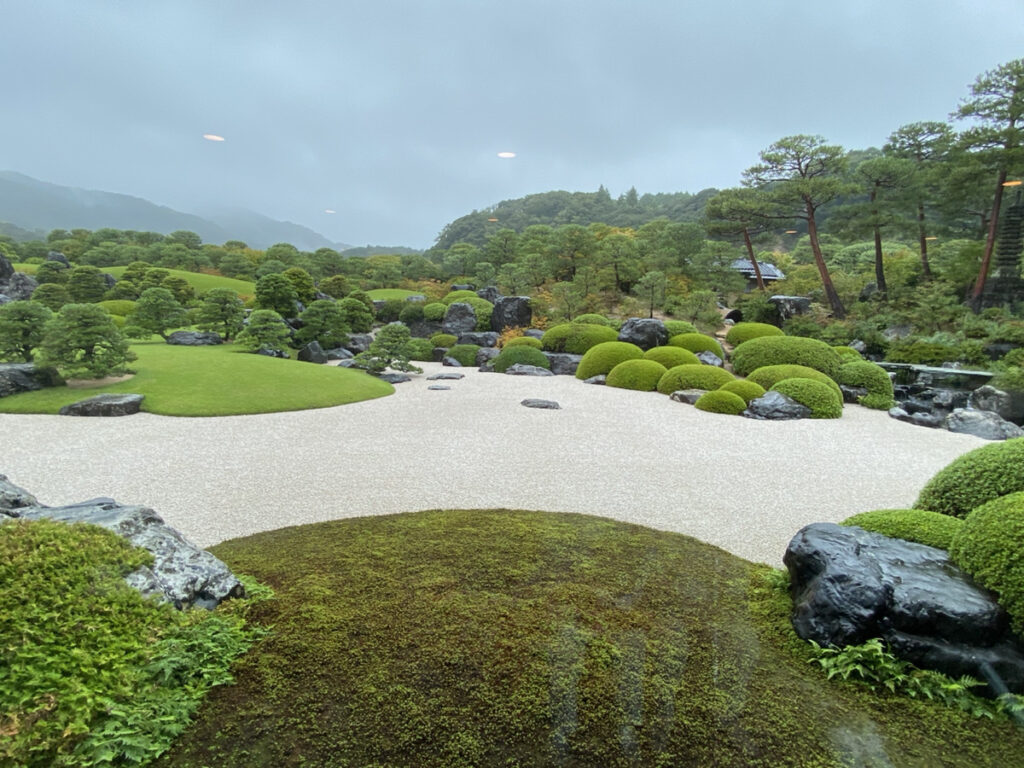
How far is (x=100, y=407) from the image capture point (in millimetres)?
7809

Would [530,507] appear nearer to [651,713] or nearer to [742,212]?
[651,713]

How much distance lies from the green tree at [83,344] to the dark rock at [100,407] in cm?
143

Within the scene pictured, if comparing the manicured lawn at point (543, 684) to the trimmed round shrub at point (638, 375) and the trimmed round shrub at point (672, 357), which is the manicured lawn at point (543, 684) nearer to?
the trimmed round shrub at point (638, 375)

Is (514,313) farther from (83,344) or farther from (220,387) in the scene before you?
(83,344)

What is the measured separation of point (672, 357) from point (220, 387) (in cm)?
1047

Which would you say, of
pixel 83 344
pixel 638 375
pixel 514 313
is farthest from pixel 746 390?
pixel 83 344

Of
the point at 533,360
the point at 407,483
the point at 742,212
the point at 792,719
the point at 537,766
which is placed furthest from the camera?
the point at 742,212

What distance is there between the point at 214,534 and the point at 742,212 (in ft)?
69.9

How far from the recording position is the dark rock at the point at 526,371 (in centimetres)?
1386

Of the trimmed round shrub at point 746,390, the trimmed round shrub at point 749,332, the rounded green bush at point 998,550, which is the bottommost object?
the trimmed round shrub at point 746,390

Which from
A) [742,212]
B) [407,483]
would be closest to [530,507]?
[407,483]

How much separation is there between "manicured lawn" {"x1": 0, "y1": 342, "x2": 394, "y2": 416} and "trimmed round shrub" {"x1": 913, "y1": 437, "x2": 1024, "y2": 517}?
8714 mm

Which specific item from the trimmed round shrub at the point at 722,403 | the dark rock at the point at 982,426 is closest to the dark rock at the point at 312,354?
the trimmed round shrub at the point at 722,403

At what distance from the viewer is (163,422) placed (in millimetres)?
7562
